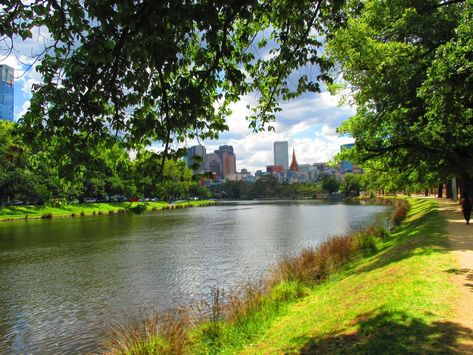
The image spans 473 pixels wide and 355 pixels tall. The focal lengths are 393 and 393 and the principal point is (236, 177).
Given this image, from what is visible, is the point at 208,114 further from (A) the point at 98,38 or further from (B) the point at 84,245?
(B) the point at 84,245

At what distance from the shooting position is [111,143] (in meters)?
6.98

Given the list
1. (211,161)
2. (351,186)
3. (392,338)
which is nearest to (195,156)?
(392,338)

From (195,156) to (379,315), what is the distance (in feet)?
16.2

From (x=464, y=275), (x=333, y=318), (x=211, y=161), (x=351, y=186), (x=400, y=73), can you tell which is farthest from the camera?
(x=351, y=186)

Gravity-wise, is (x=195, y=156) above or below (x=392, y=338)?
above

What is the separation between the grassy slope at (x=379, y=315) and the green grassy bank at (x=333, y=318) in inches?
0.6

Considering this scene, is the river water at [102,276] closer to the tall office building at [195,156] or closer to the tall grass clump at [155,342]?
the tall grass clump at [155,342]

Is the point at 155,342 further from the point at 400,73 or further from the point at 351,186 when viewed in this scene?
the point at 351,186

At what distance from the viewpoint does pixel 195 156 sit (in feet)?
23.9

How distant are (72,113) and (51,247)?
28.5 meters

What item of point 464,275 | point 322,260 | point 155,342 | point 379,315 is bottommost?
point 155,342

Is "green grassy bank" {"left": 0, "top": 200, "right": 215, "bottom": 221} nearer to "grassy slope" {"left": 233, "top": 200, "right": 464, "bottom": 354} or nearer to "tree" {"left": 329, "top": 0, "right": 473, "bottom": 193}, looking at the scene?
"tree" {"left": 329, "top": 0, "right": 473, "bottom": 193}

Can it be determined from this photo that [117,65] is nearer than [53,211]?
Yes

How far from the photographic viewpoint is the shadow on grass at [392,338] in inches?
243
